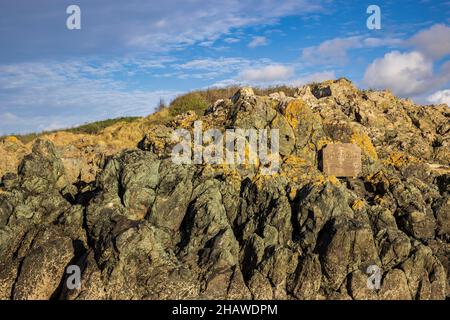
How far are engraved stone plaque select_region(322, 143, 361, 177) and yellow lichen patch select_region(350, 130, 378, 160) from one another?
1039 millimetres

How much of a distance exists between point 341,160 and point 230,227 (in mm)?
7938

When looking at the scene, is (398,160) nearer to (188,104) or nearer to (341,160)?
(341,160)

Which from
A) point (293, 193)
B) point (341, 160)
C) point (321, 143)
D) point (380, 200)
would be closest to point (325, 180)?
point (293, 193)

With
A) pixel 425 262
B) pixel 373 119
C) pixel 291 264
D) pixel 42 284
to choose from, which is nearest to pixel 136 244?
pixel 42 284

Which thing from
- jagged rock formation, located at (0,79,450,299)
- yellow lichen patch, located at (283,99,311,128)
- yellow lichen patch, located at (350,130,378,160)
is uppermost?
yellow lichen patch, located at (283,99,311,128)

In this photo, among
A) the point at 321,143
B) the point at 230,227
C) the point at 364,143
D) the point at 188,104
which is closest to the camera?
the point at 230,227

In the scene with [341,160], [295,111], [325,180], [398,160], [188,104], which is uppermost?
[188,104]

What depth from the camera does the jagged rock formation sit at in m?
16.7

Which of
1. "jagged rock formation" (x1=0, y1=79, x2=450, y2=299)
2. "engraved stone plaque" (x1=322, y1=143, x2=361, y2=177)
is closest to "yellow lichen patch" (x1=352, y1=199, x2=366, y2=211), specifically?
"jagged rock formation" (x1=0, y1=79, x2=450, y2=299)

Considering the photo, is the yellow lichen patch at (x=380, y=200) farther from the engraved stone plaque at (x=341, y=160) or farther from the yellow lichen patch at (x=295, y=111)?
the yellow lichen patch at (x=295, y=111)

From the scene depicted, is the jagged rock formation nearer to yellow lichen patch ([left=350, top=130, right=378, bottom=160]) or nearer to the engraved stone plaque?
A: yellow lichen patch ([left=350, top=130, right=378, bottom=160])

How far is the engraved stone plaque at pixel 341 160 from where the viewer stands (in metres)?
23.8

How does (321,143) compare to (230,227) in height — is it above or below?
above

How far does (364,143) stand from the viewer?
83.5 ft
